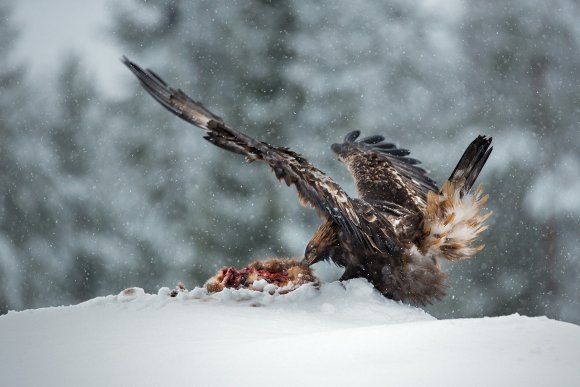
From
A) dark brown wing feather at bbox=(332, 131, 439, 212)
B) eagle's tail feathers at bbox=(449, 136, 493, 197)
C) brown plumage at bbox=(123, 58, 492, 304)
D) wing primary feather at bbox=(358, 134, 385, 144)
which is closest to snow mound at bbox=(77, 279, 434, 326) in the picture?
brown plumage at bbox=(123, 58, 492, 304)

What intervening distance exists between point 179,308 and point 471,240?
2397 millimetres

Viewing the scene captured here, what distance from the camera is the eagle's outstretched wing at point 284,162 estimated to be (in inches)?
167

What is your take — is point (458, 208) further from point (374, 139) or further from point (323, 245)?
point (374, 139)

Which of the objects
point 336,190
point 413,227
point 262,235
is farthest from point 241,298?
point 262,235

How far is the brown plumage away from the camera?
430cm

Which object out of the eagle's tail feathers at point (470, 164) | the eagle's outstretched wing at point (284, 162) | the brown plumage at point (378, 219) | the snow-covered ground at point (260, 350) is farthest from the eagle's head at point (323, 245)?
the snow-covered ground at point (260, 350)

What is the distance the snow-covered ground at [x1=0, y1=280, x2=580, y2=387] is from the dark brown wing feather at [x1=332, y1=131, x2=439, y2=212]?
2199 millimetres

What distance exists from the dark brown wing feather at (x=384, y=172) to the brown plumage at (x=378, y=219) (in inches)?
9.5

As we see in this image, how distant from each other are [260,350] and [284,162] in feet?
5.51

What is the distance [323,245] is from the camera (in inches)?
200

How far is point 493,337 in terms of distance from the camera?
2799 mm

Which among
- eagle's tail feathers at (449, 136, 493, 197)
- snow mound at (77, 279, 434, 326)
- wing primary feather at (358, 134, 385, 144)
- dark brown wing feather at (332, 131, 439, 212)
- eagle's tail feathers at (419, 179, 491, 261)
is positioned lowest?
snow mound at (77, 279, 434, 326)

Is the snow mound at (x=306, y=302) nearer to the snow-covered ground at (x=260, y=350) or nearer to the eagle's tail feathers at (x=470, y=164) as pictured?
the snow-covered ground at (x=260, y=350)

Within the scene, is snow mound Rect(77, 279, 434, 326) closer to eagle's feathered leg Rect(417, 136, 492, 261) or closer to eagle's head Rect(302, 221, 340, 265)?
eagle's head Rect(302, 221, 340, 265)
